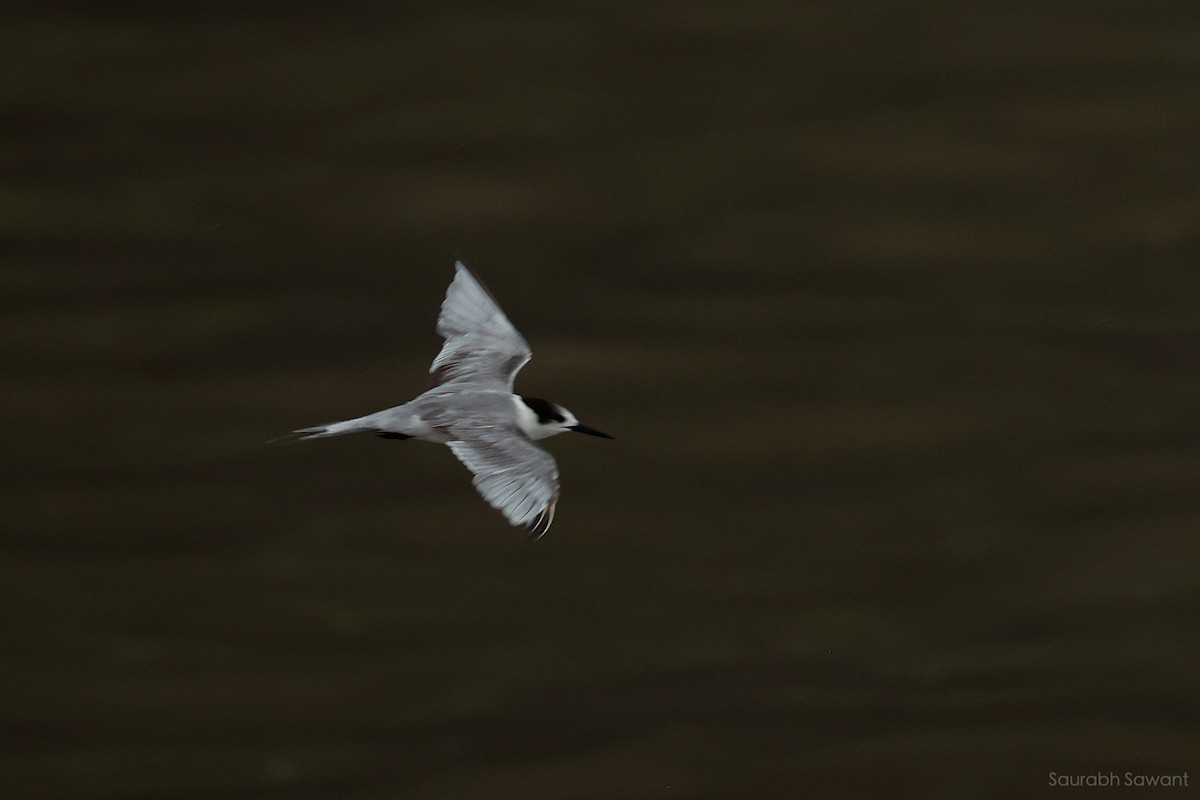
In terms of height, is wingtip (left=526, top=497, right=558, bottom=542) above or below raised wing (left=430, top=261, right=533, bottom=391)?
below

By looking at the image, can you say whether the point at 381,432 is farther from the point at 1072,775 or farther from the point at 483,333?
the point at 1072,775

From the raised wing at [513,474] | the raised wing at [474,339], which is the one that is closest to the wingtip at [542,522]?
the raised wing at [513,474]

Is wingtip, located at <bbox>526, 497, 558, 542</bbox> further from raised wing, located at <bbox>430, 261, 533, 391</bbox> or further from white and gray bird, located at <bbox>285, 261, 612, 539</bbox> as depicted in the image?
raised wing, located at <bbox>430, 261, 533, 391</bbox>

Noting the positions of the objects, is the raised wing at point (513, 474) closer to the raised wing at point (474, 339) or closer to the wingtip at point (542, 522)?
the wingtip at point (542, 522)

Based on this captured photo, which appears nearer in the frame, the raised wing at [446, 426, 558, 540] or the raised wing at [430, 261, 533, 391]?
the raised wing at [446, 426, 558, 540]

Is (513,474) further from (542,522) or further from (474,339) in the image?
(474,339)

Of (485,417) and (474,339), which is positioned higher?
(474,339)

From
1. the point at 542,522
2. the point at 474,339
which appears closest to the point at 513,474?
the point at 542,522

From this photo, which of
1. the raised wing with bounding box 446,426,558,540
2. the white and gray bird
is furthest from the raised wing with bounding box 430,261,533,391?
the raised wing with bounding box 446,426,558,540
